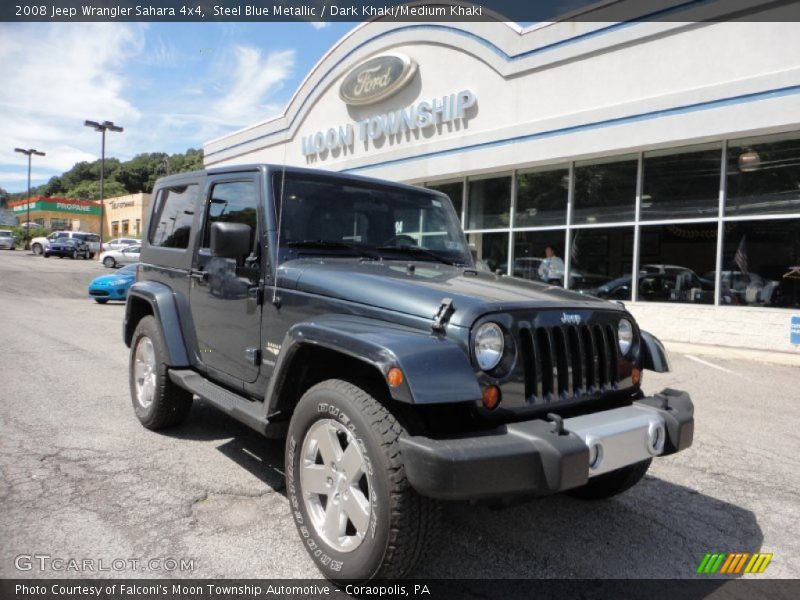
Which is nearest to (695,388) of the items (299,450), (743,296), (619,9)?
(743,296)

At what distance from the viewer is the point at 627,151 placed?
11.2 metres

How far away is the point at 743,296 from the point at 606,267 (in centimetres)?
258

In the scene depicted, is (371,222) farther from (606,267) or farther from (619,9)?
(619,9)

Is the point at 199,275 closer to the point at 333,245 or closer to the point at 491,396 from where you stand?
the point at 333,245

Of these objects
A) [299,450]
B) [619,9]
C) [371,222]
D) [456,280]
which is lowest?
[299,450]

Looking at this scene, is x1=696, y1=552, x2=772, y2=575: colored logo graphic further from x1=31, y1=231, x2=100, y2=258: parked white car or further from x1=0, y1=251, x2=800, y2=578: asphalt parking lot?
x1=31, y1=231, x2=100, y2=258: parked white car

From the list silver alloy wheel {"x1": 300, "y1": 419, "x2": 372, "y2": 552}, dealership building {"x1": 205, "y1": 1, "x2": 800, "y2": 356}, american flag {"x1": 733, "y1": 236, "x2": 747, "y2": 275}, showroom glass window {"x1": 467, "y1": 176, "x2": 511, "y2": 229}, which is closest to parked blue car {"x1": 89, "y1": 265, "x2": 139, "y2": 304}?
dealership building {"x1": 205, "y1": 1, "x2": 800, "y2": 356}

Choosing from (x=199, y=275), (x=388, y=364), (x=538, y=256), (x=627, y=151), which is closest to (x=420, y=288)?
(x=388, y=364)

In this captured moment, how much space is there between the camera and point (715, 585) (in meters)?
2.75

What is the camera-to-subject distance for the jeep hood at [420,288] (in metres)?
2.61

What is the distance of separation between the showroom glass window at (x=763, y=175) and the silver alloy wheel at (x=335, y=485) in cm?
970

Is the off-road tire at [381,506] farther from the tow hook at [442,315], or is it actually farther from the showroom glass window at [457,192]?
the showroom glass window at [457,192]

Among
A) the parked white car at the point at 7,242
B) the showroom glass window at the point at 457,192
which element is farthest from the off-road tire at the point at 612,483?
the parked white car at the point at 7,242

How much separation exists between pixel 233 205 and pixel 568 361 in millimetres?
2412
